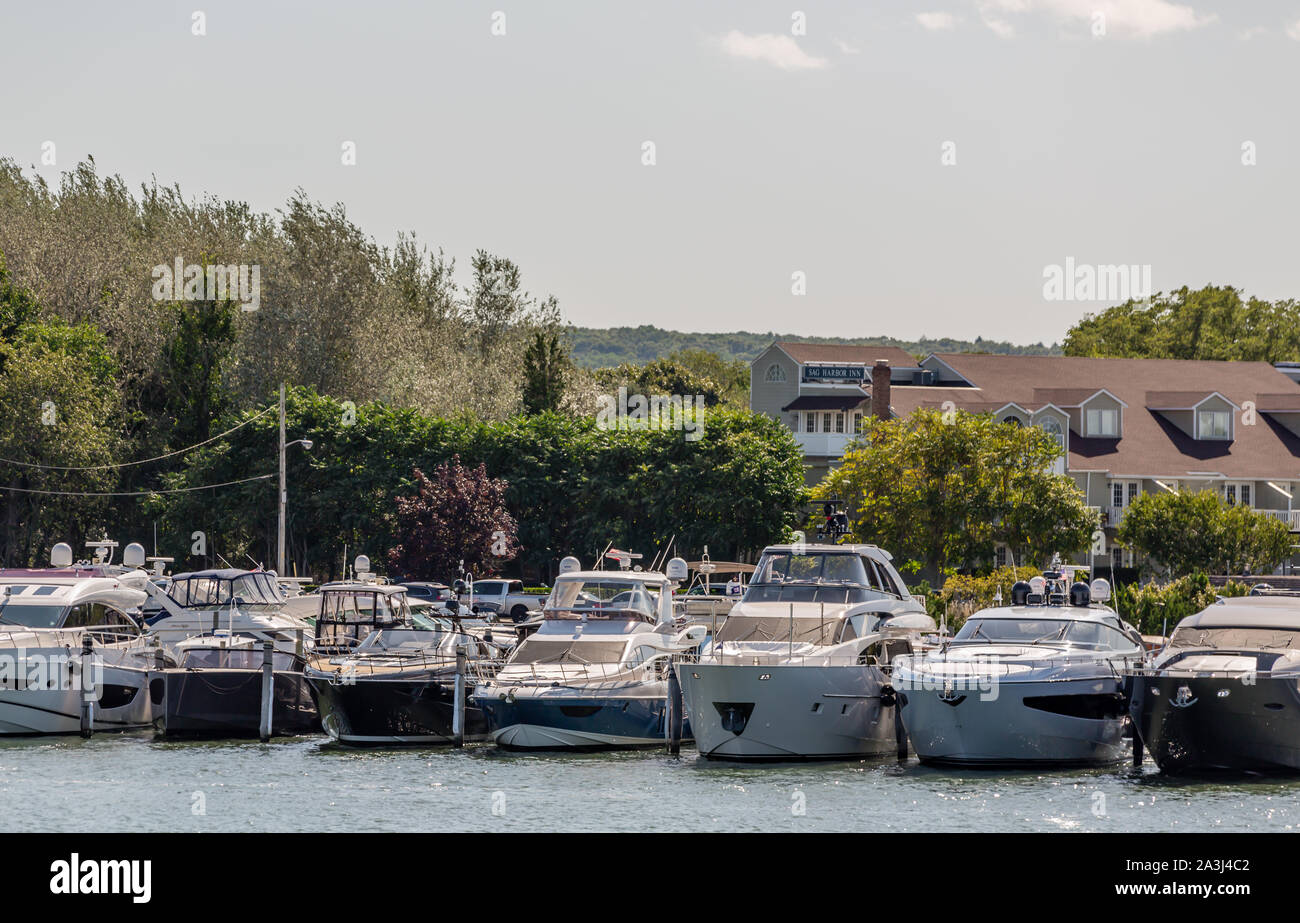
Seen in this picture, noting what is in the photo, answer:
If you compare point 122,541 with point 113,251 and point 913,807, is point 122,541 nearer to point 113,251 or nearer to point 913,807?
point 113,251

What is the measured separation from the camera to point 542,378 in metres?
70.9

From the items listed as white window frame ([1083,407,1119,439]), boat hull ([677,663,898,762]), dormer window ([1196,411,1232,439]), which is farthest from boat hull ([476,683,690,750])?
dormer window ([1196,411,1232,439])

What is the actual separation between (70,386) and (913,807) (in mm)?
49976

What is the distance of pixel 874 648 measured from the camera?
3048cm

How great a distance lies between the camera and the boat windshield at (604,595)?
34.2 meters

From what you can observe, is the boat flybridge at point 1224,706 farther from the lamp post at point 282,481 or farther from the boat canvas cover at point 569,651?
the lamp post at point 282,481

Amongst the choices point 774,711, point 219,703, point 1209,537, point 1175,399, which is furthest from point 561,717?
point 1175,399

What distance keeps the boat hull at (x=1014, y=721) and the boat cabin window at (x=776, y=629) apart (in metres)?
2.36

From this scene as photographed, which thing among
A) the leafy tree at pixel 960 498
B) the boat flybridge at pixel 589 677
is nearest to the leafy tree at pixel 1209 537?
the leafy tree at pixel 960 498

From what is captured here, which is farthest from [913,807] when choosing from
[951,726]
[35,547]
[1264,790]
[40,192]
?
[40,192]

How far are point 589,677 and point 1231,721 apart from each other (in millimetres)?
11184

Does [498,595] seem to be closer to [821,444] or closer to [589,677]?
[821,444]

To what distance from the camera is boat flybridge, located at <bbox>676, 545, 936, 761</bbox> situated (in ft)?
93.6
